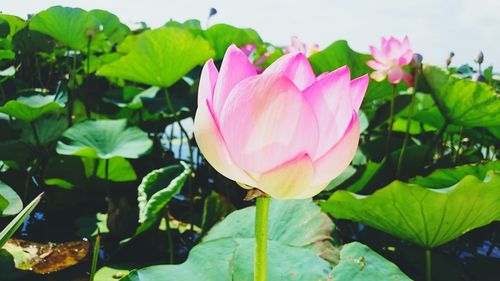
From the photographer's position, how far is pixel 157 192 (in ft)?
3.78

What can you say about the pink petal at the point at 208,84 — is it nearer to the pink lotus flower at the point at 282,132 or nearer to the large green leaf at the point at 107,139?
the pink lotus flower at the point at 282,132

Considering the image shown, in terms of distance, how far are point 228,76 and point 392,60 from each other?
1.19 meters

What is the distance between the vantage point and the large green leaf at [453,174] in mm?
1196

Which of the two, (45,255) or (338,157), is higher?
(338,157)

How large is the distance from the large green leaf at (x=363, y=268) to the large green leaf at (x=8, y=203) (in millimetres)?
655

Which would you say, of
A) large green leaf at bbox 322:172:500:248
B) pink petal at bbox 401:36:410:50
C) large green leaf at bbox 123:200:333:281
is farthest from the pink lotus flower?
pink petal at bbox 401:36:410:50

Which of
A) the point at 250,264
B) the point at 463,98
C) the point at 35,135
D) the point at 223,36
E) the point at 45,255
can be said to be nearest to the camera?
the point at 250,264

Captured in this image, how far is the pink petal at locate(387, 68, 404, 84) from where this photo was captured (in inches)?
59.8

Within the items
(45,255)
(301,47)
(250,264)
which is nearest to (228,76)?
(250,264)

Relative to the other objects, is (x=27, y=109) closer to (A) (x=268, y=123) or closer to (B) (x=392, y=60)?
(B) (x=392, y=60)

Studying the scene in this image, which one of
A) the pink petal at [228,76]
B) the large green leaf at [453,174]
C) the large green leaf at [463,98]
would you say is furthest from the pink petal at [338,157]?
the large green leaf at [463,98]

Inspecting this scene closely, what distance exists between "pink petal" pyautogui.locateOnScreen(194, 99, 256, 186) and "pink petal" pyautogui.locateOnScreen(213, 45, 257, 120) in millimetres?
24

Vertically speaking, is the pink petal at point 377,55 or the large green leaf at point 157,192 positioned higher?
the pink petal at point 377,55

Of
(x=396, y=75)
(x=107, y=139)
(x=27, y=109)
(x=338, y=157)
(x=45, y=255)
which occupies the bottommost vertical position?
(x=45, y=255)
